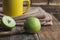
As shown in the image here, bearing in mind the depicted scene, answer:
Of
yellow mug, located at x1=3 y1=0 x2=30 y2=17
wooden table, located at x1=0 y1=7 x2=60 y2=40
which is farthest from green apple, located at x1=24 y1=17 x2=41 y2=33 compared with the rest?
yellow mug, located at x1=3 y1=0 x2=30 y2=17

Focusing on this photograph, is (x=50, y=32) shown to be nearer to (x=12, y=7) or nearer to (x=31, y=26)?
(x=31, y=26)

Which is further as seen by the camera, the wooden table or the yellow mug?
the yellow mug

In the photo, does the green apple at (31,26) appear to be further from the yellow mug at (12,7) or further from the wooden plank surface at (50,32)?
the yellow mug at (12,7)

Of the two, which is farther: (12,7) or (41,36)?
(12,7)

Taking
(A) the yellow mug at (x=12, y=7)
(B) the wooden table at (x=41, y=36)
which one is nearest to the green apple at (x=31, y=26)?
(B) the wooden table at (x=41, y=36)

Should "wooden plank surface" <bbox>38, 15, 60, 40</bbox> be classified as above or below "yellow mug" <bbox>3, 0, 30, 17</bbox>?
below

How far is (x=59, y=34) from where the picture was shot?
716mm

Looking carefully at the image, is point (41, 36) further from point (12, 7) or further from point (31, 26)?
point (12, 7)

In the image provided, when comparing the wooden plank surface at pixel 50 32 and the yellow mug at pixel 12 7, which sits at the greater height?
the yellow mug at pixel 12 7

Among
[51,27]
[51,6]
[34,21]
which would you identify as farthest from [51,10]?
[34,21]

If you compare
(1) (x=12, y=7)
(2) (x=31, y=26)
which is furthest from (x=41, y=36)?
(1) (x=12, y=7)

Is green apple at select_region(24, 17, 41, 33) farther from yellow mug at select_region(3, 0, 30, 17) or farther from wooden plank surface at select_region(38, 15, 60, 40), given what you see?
yellow mug at select_region(3, 0, 30, 17)

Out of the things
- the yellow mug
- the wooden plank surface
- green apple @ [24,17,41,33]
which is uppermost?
the yellow mug

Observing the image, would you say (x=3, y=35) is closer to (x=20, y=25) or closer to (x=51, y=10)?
(x=20, y=25)
